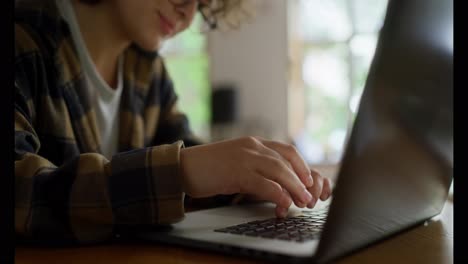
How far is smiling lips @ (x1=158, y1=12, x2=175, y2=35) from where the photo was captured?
1.02m

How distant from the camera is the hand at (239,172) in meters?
0.60

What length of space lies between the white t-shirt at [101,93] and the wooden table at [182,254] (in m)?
0.53

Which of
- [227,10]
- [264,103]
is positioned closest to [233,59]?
[264,103]

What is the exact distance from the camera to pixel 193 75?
16.4ft

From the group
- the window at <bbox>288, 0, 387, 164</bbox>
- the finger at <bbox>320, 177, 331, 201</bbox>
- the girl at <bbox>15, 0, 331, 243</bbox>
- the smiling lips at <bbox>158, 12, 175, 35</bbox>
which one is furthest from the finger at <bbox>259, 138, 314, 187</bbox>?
the window at <bbox>288, 0, 387, 164</bbox>

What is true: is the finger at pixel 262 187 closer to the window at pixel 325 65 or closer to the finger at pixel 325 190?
the finger at pixel 325 190

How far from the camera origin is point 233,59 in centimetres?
482

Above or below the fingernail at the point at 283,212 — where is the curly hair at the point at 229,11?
above

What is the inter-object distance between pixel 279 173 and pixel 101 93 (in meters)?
0.62

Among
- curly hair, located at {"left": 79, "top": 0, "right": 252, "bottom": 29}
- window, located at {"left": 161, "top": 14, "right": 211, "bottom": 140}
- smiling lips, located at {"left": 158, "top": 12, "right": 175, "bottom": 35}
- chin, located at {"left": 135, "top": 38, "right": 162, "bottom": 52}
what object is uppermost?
curly hair, located at {"left": 79, "top": 0, "right": 252, "bottom": 29}

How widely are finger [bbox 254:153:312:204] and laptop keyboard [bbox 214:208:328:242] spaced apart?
4 cm

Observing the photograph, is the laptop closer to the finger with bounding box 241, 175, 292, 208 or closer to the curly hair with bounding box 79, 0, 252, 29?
the finger with bounding box 241, 175, 292, 208

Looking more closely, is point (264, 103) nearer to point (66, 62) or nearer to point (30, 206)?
point (66, 62)

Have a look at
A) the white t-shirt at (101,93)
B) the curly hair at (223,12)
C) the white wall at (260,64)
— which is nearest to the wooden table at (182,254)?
the white t-shirt at (101,93)
